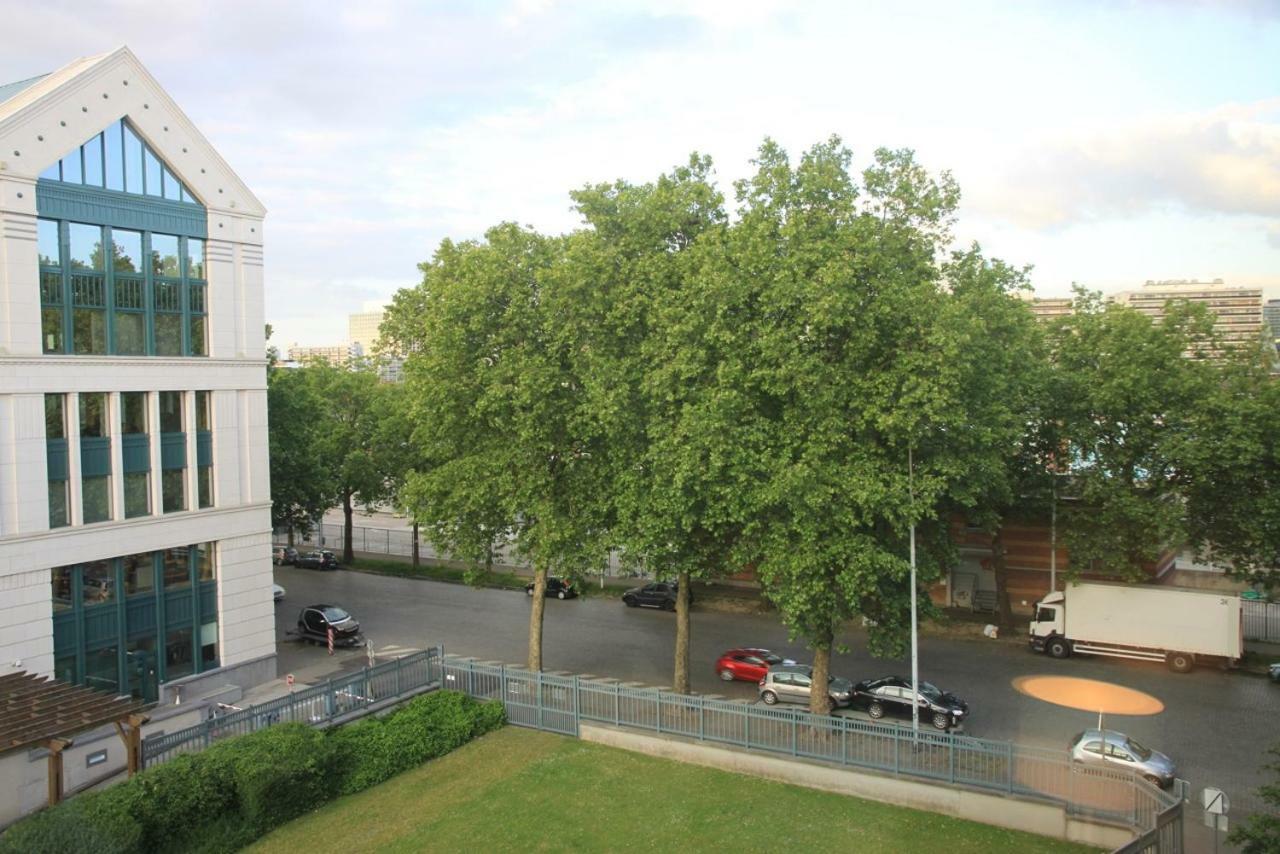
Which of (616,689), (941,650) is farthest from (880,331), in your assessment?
(941,650)

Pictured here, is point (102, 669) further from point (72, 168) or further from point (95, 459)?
point (72, 168)

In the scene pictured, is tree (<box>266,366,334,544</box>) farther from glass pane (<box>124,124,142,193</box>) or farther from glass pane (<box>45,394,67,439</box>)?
glass pane (<box>45,394,67,439</box>)

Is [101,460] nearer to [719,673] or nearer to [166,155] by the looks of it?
[166,155]

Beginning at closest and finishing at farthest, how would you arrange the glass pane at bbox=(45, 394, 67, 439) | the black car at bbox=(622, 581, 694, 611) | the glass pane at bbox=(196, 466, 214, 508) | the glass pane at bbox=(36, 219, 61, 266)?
the glass pane at bbox=(36, 219, 61, 266) → the glass pane at bbox=(45, 394, 67, 439) → the glass pane at bbox=(196, 466, 214, 508) → the black car at bbox=(622, 581, 694, 611)

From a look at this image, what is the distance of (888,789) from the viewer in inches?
787

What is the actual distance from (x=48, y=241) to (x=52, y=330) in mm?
2405

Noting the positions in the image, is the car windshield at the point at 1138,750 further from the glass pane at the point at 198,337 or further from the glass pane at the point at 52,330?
the glass pane at the point at 52,330

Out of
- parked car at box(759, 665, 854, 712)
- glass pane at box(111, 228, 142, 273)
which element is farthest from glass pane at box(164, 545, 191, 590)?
parked car at box(759, 665, 854, 712)

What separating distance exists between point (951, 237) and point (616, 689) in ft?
49.0

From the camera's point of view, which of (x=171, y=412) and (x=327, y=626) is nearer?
(x=171, y=412)

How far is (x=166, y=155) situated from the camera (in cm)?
2773

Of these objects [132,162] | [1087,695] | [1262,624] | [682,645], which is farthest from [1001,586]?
[132,162]

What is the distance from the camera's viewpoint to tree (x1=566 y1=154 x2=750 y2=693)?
23.4 m

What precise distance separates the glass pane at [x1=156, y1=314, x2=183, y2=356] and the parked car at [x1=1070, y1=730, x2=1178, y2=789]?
1067 inches
